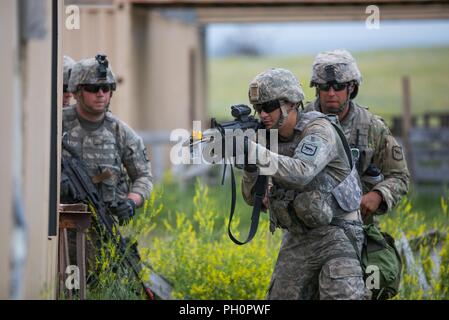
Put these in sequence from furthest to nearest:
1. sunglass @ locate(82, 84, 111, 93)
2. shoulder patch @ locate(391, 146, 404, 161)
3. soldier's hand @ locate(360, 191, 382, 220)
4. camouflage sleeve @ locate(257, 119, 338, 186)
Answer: sunglass @ locate(82, 84, 111, 93) < shoulder patch @ locate(391, 146, 404, 161) < soldier's hand @ locate(360, 191, 382, 220) < camouflage sleeve @ locate(257, 119, 338, 186)

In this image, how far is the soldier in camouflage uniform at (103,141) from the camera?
23.8 feet

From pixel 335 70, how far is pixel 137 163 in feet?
5.44

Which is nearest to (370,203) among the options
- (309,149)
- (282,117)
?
(282,117)

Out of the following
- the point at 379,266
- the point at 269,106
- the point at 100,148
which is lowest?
the point at 379,266

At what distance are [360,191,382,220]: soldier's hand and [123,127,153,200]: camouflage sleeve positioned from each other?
1.64 m

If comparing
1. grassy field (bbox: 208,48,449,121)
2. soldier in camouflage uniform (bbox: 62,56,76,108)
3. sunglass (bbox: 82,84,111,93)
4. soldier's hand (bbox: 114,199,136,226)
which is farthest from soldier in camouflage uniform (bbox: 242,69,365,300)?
grassy field (bbox: 208,48,449,121)

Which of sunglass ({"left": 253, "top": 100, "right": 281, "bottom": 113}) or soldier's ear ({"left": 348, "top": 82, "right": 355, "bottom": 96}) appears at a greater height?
soldier's ear ({"left": 348, "top": 82, "right": 355, "bottom": 96})

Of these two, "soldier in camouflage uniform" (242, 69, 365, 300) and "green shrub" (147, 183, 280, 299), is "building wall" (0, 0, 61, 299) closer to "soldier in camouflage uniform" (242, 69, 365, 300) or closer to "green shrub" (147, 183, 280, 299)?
"soldier in camouflage uniform" (242, 69, 365, 300)

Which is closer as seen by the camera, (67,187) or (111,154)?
(67,187)

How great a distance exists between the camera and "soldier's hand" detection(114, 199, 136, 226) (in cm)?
705

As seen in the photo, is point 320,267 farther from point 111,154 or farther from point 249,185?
point 111,154

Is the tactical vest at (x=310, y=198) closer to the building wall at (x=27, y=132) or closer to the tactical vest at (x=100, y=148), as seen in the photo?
the building wall at (x=27, y=132)

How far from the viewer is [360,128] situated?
709cm
